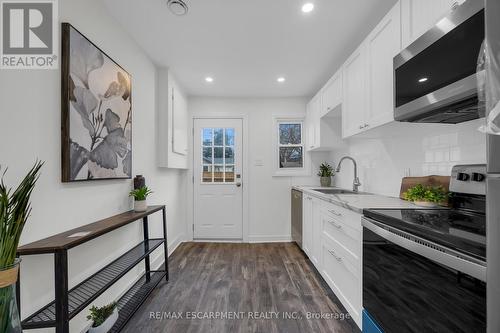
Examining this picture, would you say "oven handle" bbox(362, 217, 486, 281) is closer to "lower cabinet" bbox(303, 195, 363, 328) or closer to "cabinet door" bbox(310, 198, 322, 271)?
"lower cabinet" bbox(303, 195, 363, 328)

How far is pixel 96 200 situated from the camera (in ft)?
5.78

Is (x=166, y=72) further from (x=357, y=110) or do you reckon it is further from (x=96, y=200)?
(x=357, y=110)

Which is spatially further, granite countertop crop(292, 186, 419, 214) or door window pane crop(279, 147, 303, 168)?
door window pane crop(279, 147, 303, 168)

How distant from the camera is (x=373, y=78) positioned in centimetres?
186

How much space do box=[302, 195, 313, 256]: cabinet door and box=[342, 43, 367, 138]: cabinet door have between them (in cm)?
100

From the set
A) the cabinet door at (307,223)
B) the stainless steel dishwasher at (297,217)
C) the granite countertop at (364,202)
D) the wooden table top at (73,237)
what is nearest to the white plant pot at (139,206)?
the wooden table top at (73,237)

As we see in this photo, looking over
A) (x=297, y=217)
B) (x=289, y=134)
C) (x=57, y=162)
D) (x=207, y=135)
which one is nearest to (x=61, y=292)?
(x=57, y=162)

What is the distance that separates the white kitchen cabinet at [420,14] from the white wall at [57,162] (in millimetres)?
2176

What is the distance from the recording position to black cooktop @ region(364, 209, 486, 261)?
80 cm

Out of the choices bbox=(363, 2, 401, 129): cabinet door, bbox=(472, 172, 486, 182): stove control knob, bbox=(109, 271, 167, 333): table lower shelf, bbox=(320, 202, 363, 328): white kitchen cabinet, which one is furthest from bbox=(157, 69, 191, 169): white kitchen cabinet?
bbox=(472, 172, 486, 182): stove control knob

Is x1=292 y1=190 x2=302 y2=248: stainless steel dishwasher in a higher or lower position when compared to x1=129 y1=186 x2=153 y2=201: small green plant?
lower

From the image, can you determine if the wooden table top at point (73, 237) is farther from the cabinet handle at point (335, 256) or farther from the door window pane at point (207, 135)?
the door window pane at point (207, 135)
